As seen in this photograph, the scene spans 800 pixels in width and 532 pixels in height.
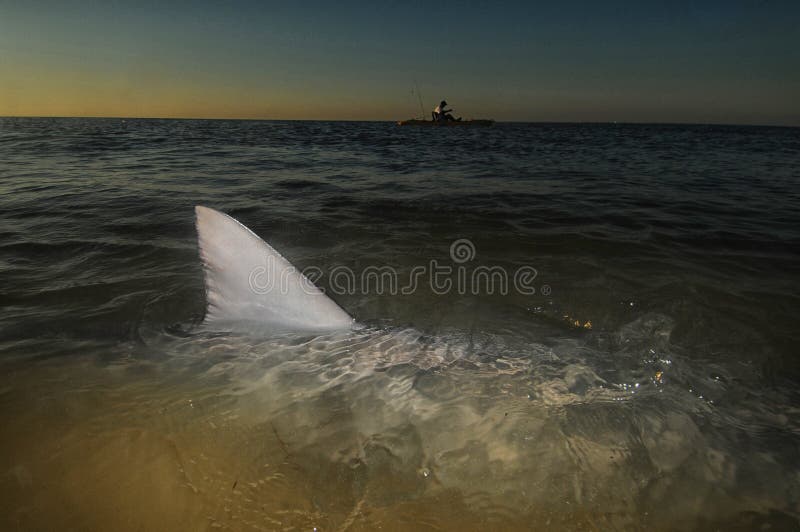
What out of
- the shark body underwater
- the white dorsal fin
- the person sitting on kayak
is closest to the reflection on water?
the shark body underwater

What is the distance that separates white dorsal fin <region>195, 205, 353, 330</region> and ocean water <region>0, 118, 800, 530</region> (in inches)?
5.3

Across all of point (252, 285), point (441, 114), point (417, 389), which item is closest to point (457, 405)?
point (417, 389)

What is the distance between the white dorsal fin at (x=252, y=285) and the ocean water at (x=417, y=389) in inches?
5.3

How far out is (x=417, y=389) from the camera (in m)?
1.91

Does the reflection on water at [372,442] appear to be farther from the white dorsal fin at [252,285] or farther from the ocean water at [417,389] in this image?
the white dorsal fin at [252,285]

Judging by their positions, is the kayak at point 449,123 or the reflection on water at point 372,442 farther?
the kayak at point 449,123

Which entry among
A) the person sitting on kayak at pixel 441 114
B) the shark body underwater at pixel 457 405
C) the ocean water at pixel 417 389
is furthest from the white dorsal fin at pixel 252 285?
the person sitting on kayak at pixel 441 114

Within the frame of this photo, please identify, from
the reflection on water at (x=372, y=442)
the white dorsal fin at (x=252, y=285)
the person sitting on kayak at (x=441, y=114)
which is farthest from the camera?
the person sitting on kayak at (x=441, y=114)

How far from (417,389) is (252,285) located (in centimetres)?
110

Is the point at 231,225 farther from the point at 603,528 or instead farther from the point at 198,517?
the point at 603,528

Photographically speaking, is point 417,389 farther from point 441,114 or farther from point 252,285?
point 441,114

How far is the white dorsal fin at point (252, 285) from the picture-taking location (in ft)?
6.93

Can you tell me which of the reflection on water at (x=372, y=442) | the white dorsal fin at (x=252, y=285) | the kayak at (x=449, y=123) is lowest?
the reflection on water at (x=372, y=442)

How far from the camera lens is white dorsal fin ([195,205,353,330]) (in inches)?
83.1
